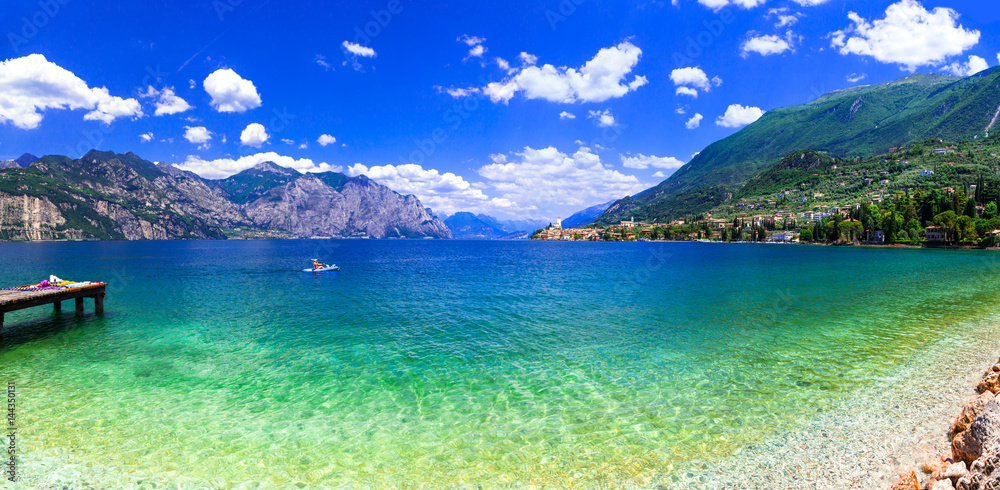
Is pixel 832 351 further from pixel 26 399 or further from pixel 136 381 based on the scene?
pixel 26 399

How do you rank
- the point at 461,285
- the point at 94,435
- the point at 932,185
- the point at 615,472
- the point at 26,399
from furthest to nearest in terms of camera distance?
the point at 932,185
the point at 461,285
the point at 26,399
the point at 94,435
the point at 615,472

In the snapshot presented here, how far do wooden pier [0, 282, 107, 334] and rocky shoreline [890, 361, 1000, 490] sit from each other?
34.2m

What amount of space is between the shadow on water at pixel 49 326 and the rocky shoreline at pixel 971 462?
106 ft

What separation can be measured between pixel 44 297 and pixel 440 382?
987 inches

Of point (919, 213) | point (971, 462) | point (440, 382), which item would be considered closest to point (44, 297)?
point (440, 382)

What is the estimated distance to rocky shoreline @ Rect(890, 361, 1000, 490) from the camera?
18.3 ft

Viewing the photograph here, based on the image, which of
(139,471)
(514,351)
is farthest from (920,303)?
(139,471)

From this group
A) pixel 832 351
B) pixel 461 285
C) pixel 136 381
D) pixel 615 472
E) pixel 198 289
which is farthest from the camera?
pixel 461 285

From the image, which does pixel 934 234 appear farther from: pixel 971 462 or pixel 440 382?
pixel 440 382

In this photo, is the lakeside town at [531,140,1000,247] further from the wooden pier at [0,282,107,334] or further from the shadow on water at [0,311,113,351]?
the wooden pier at [0,282,107,334]

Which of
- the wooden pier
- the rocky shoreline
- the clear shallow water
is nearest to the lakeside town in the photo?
the clear shallow water

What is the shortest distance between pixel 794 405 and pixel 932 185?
222m

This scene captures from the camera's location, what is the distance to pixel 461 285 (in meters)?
41.8

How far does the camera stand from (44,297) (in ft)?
73.5
